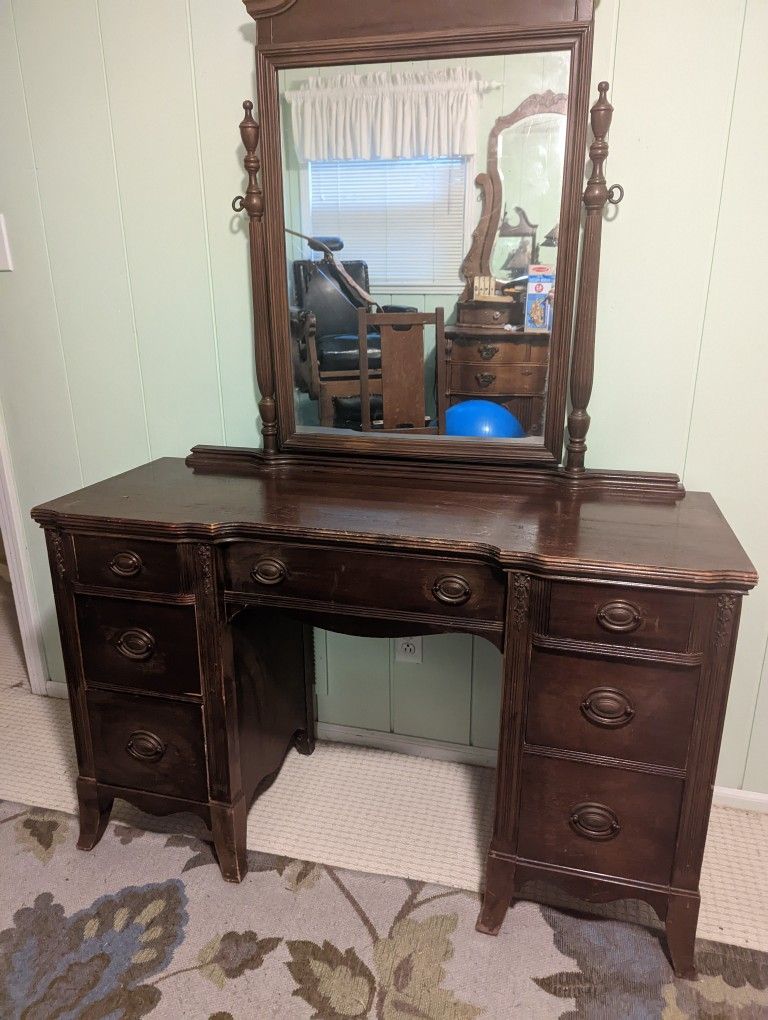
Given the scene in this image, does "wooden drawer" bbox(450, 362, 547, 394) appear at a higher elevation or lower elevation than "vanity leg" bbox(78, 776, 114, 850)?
higher

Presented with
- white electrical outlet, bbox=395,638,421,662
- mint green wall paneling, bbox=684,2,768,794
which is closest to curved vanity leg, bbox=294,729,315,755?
white electrical outlet, bbox=395,638,421,662

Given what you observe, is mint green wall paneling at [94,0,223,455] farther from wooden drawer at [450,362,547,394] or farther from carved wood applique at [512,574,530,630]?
carved wood applique at [512,574,530,630]

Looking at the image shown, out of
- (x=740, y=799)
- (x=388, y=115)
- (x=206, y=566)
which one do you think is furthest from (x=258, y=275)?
(x=740, y=799)

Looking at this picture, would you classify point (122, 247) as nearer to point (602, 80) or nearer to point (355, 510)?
point (355, 510)

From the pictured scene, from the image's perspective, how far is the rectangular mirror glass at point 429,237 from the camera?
144 cm

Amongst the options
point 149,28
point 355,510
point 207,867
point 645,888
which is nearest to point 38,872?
point 207,867

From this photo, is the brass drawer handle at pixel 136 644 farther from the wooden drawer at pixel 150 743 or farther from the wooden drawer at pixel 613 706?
the wooden drawer at pixel 613 706

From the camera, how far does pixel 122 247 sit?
180 cm

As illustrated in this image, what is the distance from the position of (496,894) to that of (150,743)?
816 millimetres

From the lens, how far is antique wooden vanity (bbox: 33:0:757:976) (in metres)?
1.23

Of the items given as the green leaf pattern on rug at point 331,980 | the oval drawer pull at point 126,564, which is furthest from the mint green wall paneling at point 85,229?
the green leaf pattern on rug at point 331,980

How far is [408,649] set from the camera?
6.32ft

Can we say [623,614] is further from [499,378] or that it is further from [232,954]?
[232,954]

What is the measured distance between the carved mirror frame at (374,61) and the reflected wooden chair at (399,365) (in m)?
0.05
